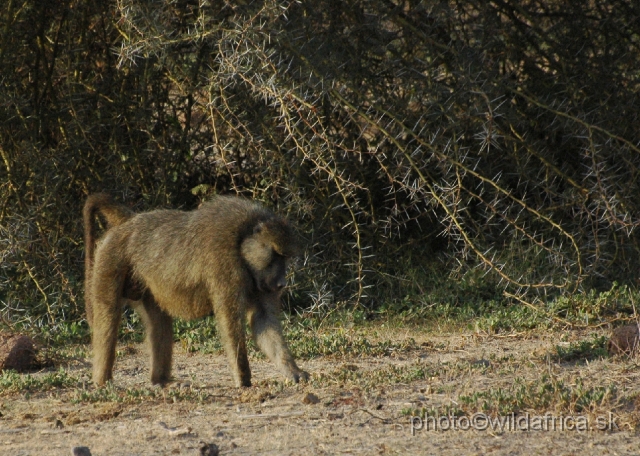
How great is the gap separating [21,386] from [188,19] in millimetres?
3183

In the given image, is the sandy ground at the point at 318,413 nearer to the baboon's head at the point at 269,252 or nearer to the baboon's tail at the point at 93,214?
the baboon's head at the point at 269,252

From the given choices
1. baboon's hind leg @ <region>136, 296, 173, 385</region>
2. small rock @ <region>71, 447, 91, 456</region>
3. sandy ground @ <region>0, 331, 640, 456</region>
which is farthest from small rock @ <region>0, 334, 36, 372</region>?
small rock @ <region>71, 447, 91, 456</region>

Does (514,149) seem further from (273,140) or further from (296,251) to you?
(296,251)

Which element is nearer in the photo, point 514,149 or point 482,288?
point 514,149

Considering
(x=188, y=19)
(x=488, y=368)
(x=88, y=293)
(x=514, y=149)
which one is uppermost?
(x=188, y=19)

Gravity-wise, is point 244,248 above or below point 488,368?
above

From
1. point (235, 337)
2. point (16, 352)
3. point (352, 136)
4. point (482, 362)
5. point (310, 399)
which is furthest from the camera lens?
point (352, 136)

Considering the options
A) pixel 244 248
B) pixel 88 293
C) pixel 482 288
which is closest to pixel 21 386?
pixel 88 293

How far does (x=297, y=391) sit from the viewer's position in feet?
16.1

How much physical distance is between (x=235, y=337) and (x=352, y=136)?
9.42 ft

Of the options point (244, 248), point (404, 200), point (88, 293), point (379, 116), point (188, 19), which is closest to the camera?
point (244, 248)

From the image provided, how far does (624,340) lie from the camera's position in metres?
5.38

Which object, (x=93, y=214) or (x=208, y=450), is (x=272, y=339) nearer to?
(x=93, y=214)

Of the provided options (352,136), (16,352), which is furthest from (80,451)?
(352,136)
